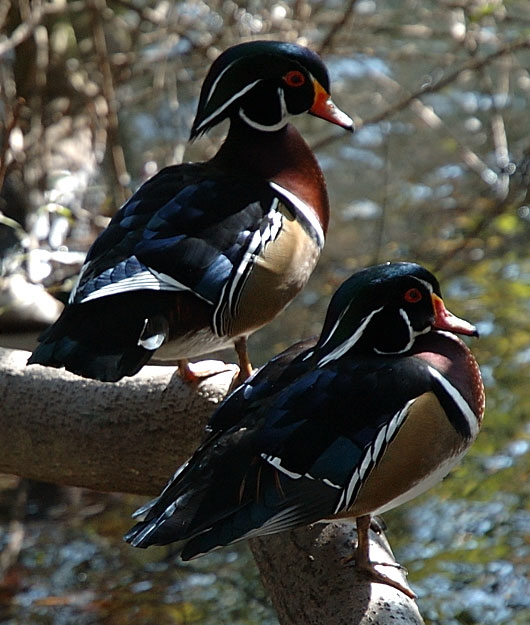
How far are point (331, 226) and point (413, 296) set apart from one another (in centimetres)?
307

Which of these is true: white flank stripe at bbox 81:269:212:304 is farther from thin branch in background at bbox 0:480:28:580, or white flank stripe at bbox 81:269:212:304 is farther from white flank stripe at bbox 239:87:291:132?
thin branch in background at bbox 0:480:28:580

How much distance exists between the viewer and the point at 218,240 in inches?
75.7

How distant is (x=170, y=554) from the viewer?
3.03 metres

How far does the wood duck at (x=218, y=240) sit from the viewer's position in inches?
70.1

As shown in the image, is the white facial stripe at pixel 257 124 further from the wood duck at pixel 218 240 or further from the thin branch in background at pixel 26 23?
the thin branch in background at pixel 26 23

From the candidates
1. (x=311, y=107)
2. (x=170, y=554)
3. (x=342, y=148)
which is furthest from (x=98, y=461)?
(x=342, y=148)

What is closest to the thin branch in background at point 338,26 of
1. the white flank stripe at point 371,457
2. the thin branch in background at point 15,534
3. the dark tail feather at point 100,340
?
the thin branch in background at point 15,534

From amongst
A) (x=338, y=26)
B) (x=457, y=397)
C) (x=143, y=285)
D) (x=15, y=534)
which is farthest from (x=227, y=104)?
(x=15, y=534)

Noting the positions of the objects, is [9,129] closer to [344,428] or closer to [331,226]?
[344,428]

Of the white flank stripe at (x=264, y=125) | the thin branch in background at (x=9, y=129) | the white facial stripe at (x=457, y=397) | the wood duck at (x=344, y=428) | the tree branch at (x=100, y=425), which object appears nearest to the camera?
the wood duck at (x=344, y=428)

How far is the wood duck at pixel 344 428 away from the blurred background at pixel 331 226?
42.7 inches

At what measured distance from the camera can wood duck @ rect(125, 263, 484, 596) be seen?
1.53 metres

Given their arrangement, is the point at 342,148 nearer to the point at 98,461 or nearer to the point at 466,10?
the point at 466,10

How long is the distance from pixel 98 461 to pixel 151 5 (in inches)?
107
